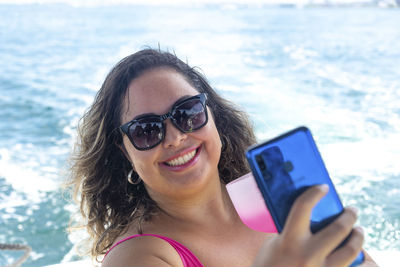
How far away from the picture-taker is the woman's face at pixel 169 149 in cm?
117

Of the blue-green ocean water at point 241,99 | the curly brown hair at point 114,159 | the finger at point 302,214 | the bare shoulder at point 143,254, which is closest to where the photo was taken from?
the finger at point 302,214

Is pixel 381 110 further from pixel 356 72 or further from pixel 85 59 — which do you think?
pixel 85 59

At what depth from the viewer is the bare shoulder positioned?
1.04 metres

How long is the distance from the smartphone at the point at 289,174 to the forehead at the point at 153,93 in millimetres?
A: 565

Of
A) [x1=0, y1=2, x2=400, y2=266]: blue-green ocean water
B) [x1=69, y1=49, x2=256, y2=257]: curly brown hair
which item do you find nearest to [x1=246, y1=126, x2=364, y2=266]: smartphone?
[x1=69, y1=49, x2=256, y2=257]: curly brown hair

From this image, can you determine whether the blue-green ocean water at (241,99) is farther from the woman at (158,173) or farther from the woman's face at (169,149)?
the woman's face at (169,149)

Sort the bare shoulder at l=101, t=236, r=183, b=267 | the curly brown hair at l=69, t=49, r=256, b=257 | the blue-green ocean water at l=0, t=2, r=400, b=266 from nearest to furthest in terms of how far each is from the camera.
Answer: the bare shoulder at l=101, t=236, r=183, b=267 → the curly brown hair at l=69, t=49, r=256, b=257 → the blue-green ocean water at l=0, t=2, r=400, b=266

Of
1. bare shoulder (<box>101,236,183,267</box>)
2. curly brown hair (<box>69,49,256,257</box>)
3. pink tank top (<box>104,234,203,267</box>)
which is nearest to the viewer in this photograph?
bare shoulder (<box>101,236,183,267</box>)

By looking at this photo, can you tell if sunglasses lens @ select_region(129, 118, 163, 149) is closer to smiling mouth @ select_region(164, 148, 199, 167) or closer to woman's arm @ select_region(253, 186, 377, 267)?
smiling mouth @ select_region(164, 148, 199, 167)

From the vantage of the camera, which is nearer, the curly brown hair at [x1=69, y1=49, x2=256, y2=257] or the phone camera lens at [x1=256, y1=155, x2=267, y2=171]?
the phone camera lens at [x1=256, y1=155, x2=267, y2=171]

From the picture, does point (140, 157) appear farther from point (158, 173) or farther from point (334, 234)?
point (334, 234)

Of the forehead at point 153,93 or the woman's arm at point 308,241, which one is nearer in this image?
the woman's arm at point 308,241

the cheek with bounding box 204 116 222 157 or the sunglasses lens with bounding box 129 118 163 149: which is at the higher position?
the sunglasses lens with bounding box 129 118 163 149

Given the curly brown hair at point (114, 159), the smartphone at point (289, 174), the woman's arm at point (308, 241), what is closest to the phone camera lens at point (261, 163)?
the smartphone at point (289, 174)
